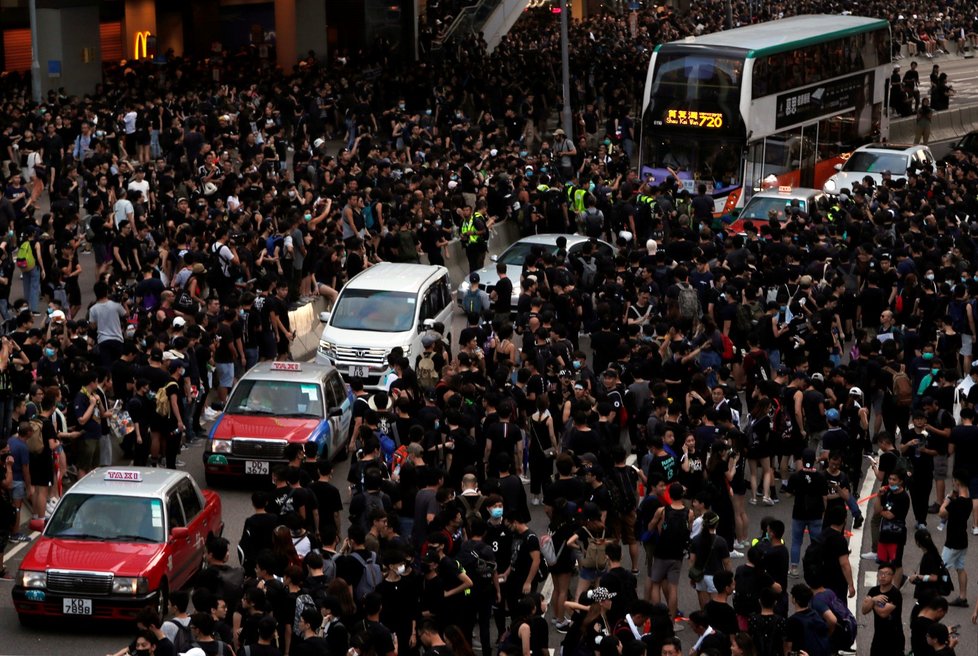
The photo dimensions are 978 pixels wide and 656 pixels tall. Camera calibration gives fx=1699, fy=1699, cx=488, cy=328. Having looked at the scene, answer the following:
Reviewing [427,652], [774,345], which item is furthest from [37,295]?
[427,652]

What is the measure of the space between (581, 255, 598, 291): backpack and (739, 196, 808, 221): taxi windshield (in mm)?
5176

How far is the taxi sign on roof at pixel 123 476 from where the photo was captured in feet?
50.8

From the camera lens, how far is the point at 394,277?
23.4 meters

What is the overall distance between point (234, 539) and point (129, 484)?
2317 millimetres

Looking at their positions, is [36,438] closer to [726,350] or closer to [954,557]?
[726,350]

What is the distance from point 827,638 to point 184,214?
50.2 feet

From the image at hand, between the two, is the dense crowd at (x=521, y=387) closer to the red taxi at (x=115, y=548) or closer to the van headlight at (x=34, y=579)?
the red taxi at (x=115, y=548)

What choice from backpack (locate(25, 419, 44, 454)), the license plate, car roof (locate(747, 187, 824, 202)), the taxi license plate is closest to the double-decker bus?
car roof (locate(747, 187, 824, 202))

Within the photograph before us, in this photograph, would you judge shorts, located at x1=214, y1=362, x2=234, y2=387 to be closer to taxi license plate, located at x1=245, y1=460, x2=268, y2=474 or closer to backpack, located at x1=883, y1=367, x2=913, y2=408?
taxi license plate, located at x1=245, y1=460, x2=268, y2=474

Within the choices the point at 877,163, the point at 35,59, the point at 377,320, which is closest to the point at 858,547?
the point at 377,320

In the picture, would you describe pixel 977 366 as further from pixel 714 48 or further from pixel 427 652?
pixel 714 48

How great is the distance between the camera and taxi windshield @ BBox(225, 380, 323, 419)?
1916 cm

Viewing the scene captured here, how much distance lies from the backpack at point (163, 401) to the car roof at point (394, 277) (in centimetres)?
502

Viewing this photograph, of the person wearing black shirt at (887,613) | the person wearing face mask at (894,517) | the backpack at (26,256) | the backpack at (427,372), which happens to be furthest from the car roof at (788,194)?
the person wearing black shirt at (887,613)
